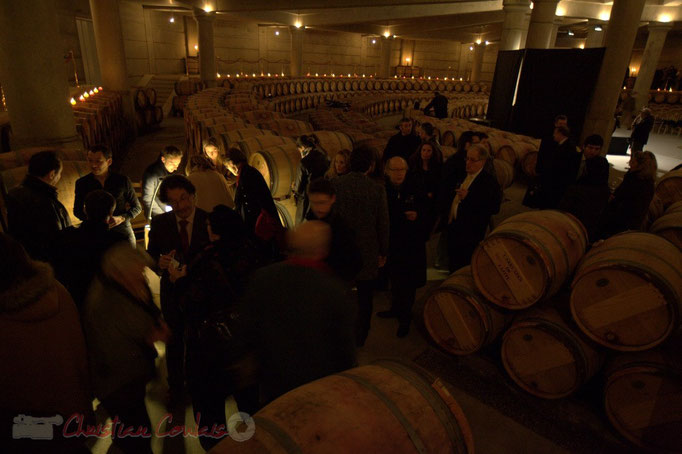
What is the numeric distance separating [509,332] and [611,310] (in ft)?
2.31

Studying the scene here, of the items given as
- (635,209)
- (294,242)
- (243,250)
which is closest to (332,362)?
(294,242)

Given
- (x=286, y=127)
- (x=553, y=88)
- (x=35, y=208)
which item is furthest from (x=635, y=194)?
(x=553, y=88)

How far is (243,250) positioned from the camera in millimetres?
2037

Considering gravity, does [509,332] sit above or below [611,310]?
below

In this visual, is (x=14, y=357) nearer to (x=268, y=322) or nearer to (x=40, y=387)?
(x=40, y=387)

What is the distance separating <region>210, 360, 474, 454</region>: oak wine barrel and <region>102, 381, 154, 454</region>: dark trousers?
1.05 m

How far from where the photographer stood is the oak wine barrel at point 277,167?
5051mm

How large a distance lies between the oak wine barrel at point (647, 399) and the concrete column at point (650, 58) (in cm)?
2144

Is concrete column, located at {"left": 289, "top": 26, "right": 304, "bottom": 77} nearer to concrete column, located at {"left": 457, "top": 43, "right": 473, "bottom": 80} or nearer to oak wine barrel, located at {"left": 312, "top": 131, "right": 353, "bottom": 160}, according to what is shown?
concrete column, located at {"left": 457, "top": 43, "right": 473, "bottom": 80}

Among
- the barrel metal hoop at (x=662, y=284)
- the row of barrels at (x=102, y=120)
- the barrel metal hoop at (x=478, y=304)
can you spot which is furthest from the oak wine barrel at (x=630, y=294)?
the row of barrels at (x=102, y=120)

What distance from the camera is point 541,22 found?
11.5 m

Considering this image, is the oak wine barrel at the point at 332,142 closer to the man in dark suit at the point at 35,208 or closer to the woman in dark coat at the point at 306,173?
the woman in dark coat at the point at 306,173

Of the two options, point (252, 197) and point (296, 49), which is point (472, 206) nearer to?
point (252, 197)

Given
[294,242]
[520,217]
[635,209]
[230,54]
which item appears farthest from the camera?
[230,54]
